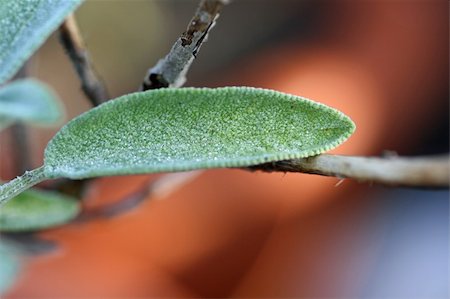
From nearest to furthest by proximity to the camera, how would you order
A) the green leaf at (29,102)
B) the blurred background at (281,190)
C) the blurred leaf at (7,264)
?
the green leaf at (29,102) → the blurred leaf at (7,264) → the blurred background at (281,190)

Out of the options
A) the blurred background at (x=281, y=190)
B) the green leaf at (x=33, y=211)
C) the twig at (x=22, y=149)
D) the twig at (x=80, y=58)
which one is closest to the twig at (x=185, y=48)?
the twig at (x=80, y=58)

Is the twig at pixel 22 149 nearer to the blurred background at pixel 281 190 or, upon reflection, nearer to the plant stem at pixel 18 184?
the blurred background at pixel 281 190

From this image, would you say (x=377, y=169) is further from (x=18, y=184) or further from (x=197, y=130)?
(x=18, y=184)

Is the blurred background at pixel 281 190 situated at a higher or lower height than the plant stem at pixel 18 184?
higher

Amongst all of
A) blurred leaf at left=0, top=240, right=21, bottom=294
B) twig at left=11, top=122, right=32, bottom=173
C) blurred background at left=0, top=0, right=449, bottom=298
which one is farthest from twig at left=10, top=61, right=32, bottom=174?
blurred background at left=0, top=0, right=449, bottom=298

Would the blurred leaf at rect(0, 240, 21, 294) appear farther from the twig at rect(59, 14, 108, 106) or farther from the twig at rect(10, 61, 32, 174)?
the twig at rect(59, 14, 108, 106)

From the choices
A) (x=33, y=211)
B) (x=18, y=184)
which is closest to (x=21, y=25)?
(x=18, y=184)
